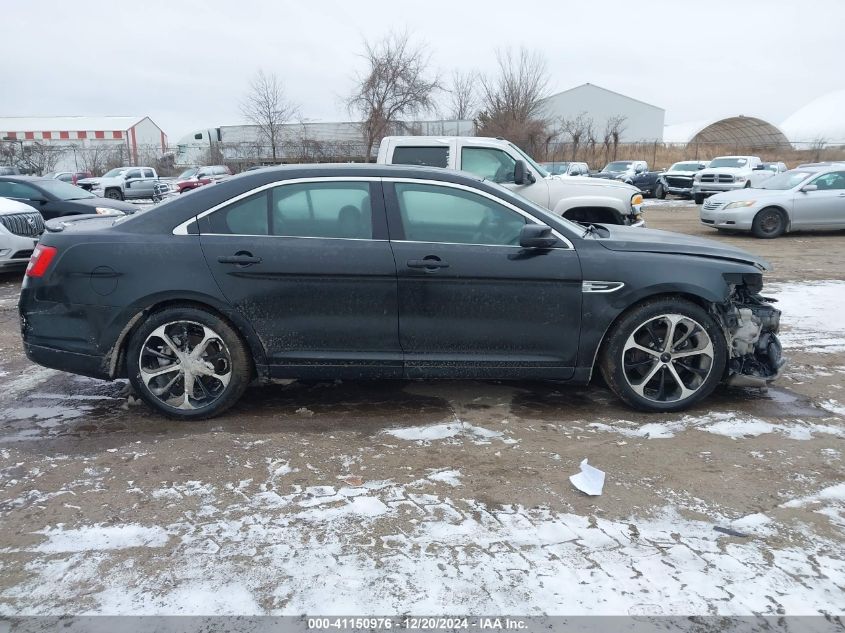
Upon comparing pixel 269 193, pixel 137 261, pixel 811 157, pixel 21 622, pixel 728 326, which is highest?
pixel 811 157

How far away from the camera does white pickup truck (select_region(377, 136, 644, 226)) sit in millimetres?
8289

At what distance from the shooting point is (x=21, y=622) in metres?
2.36

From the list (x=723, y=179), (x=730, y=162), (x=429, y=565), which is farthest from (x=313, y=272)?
(x=730, y=162)

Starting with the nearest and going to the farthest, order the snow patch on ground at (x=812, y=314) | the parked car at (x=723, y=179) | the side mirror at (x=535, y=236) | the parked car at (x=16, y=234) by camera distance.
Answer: the side mirror at (x=535, y=236)
the snow patch on ground at (x=812, y=314)
the parked car at (x=16, y=234)
the parked car at (x=723, y=179)

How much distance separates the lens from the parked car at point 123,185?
27005 mm

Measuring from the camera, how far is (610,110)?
65312mm

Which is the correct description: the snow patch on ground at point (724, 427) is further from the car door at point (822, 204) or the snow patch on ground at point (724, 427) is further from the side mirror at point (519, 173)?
the car door at point (822, 204)

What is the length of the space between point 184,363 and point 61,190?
34.5ft

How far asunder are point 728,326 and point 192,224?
368 centimetres

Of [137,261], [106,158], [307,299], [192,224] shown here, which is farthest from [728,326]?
[106,158]

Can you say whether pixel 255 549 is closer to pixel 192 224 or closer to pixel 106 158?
pixel 192 224

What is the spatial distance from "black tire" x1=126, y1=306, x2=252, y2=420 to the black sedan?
8942 mm

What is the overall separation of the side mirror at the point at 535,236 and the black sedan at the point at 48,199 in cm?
1024

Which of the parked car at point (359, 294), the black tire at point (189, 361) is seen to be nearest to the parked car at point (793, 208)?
the parked car at point (359, 294)
